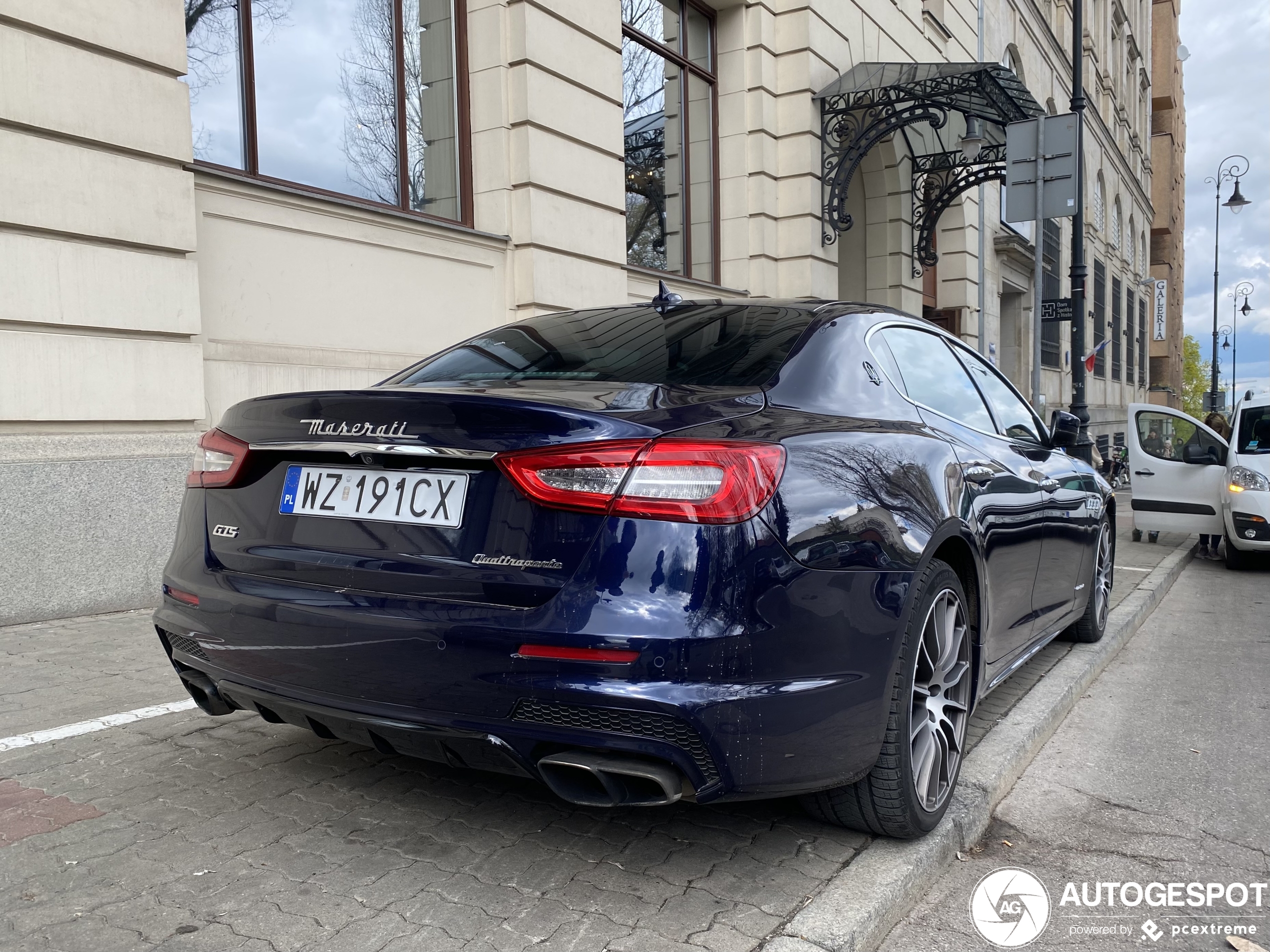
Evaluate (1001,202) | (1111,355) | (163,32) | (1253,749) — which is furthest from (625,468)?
(1111,355)

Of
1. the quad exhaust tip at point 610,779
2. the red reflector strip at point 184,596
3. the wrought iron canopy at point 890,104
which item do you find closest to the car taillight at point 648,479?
the quad exhaust tip at point 610,779

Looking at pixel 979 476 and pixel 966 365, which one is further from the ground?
pixel 966 365

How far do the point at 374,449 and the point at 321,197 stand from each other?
5.53 metres

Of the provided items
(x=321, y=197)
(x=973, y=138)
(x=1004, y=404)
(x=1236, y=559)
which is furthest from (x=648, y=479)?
(x=973, y=138)

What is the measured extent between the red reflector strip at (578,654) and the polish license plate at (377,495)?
13.3 inches

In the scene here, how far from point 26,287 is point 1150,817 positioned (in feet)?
18.9

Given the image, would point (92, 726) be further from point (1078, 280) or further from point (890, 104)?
point (1078, 280)

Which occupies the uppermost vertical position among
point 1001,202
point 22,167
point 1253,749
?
point 1001,202

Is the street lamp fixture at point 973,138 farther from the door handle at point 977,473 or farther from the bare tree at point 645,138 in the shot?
the door handle at point 977,473

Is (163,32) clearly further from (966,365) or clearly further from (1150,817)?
(1150,817)

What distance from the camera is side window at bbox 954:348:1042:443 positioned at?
4215mm

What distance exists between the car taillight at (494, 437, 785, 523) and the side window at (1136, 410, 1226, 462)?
29.8 ft

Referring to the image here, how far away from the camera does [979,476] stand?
3.39 meters

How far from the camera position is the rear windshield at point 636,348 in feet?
9.31
